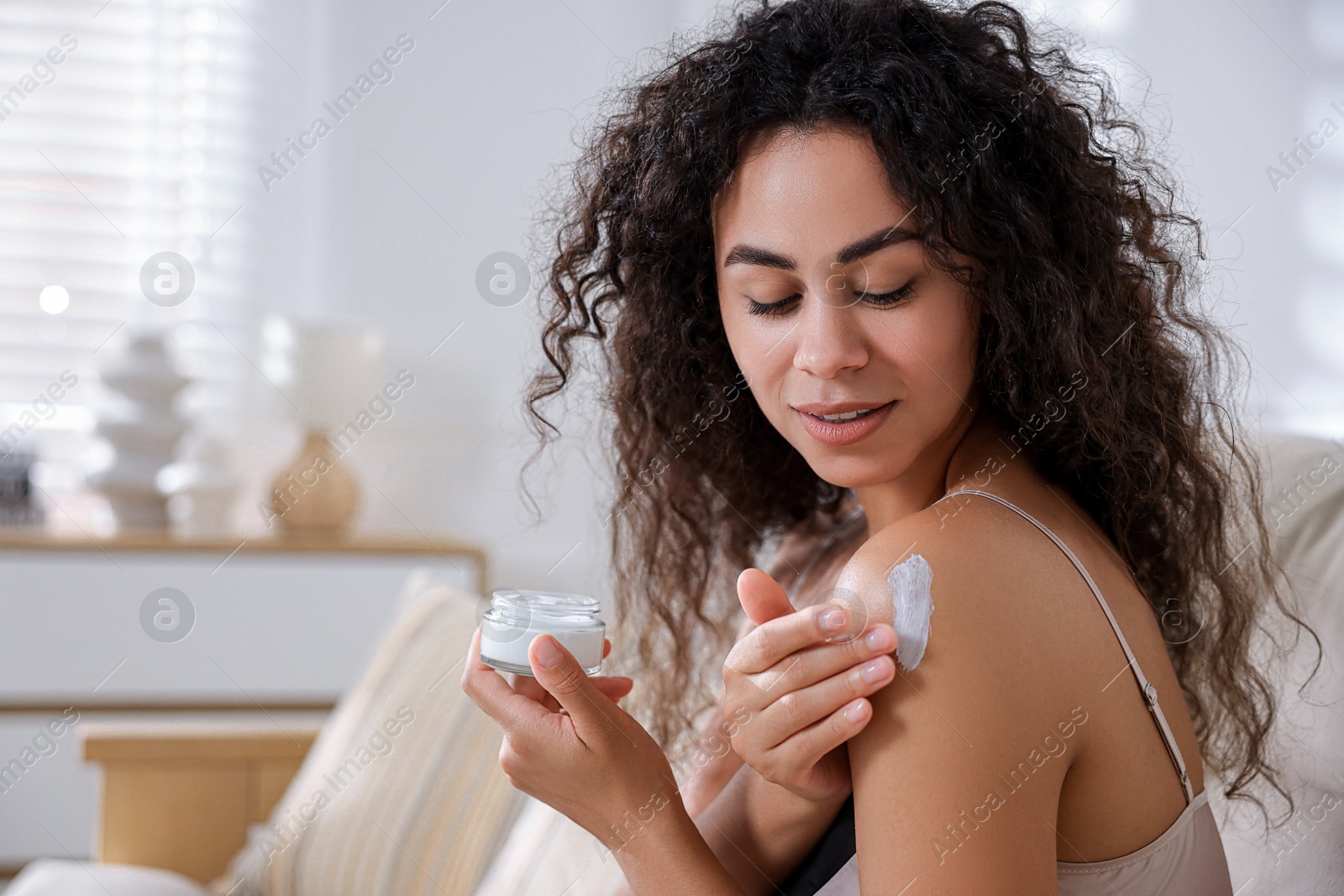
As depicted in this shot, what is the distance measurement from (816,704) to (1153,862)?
13.4 inches

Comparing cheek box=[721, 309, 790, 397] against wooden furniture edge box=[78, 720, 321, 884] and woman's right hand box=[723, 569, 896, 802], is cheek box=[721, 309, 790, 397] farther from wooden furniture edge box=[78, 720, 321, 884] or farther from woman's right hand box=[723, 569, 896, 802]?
wooden furniture edge box=[78, 720, 321, 884]

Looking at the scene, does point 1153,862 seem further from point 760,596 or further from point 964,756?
point 760,596

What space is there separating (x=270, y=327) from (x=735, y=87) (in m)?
2.23

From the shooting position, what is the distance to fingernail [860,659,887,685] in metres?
0.79

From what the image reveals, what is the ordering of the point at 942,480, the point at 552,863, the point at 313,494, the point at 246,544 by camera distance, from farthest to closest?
1. the point at 313,494
2. the point at 246,544
3. the point at 552,863
4. the point at 942,480

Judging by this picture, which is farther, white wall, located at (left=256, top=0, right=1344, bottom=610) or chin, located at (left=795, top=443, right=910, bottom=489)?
white wall, located at (left=256, top=0, right=1344, bottom=610)

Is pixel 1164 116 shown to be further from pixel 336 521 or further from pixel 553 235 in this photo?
pixel 336 521

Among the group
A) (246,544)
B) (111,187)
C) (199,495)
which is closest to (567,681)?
(246,544)

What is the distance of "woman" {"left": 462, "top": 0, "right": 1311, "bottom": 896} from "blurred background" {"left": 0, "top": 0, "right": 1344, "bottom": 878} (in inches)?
72.7

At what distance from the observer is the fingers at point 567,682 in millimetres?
914

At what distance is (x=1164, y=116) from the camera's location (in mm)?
1866

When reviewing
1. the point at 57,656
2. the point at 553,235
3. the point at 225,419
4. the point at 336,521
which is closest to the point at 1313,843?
the point at 553,235

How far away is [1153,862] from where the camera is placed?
36.0 inches

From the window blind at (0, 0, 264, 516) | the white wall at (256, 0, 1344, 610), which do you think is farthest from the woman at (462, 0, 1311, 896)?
the window blind at (0, 0, 264, 516)
